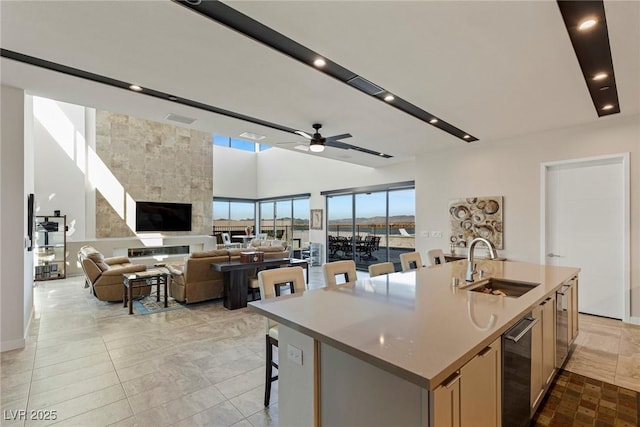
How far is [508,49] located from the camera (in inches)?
101

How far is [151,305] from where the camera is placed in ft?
17.2

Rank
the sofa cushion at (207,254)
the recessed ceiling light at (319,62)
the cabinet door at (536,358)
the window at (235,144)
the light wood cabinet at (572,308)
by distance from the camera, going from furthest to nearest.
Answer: the window at (235,144)
the sofa cushion at (207,254)
the light wood cabinet at (572,308)
the recessed ceiling light at (319,62)
the cabinet door at (536,358)

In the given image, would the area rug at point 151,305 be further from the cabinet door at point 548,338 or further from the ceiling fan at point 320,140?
the cabinet door at point 548,338

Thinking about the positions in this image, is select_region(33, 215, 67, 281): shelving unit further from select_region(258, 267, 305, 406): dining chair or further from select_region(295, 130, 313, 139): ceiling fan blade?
select_region(258, 267, 305, 406): dining chair

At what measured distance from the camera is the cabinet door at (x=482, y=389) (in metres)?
1.29

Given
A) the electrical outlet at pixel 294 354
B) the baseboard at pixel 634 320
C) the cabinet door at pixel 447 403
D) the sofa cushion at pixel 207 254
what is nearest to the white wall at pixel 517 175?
the baseboard at pixel 634 320

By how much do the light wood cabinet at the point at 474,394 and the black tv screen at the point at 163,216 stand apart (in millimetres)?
9875

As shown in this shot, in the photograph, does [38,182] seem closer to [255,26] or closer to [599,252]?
[255,26]

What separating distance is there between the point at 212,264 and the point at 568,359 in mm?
4961

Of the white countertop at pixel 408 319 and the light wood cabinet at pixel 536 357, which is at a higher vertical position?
the white countertop at pixel 408 319

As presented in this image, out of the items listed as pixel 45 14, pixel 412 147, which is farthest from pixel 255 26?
pixel 412 147

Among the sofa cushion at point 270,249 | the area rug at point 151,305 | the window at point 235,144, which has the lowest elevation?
the area rug at point 151,305

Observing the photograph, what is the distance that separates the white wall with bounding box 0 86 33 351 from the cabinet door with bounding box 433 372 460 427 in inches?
176

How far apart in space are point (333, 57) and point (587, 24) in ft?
6.35
